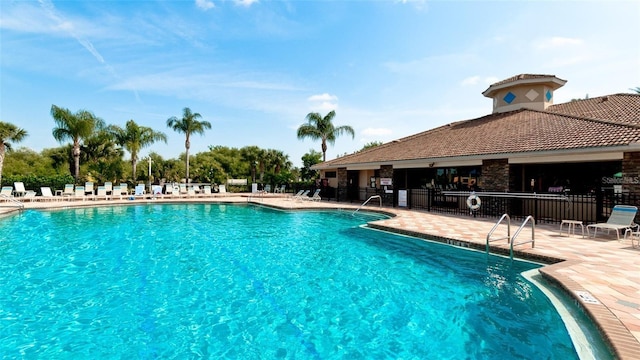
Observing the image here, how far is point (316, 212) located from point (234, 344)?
13.3 metres

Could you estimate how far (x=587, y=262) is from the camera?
243 inches

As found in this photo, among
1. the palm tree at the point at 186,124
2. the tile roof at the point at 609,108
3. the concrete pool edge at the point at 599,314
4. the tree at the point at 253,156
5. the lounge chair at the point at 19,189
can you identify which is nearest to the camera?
the concrete pool edge at the point at 599,314

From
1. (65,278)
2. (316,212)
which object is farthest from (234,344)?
(316,212)

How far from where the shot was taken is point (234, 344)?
4102mm

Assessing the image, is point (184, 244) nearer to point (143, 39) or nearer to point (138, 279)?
point (138, 279)

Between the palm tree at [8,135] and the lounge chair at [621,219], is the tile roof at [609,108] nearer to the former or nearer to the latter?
the lounge chair at [621,219]

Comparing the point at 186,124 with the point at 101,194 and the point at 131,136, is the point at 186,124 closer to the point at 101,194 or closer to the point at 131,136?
the point at 131,136

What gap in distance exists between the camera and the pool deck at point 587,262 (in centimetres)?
360

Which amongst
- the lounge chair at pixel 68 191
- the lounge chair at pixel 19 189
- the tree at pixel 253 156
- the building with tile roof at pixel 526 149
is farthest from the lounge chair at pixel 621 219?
the tree at pixel 253 156

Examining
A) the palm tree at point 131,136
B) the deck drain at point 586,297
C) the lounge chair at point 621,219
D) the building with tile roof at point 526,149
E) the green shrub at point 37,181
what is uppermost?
the palm tree at point 131,136

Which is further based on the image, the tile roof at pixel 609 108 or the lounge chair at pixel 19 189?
the lounge chair at pixel 19 189

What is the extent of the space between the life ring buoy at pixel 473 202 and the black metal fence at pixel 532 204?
46 cm

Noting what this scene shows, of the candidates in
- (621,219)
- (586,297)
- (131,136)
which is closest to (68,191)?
(131,136)

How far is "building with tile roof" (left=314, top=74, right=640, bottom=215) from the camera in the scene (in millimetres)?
10805
